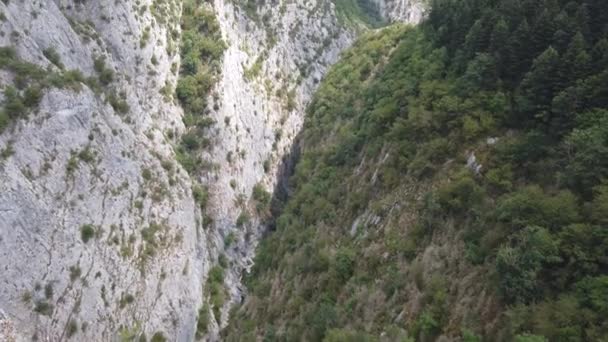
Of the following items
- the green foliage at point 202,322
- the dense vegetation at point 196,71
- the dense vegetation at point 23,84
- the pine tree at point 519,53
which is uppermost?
the dense vegetation at point 23,84

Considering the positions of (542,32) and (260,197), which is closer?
(542,32)

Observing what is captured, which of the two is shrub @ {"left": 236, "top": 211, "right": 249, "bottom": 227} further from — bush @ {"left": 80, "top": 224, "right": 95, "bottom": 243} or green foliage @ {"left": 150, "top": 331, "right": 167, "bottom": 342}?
bush @ {"left": 80, "top": 224, "right": 95, "bottom": 243}

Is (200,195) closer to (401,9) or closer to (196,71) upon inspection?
(196,71)

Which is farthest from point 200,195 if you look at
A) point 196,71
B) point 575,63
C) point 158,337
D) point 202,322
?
point 575,63

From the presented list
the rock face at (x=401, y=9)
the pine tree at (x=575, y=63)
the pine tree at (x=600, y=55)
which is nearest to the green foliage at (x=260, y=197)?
the pine tree at (x=575, y=63)

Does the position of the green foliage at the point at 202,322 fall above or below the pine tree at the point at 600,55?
below

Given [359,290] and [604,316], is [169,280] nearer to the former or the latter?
[359,290]

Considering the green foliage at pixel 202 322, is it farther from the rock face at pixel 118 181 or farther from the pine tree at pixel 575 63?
the pine tree at pixel 575 63
